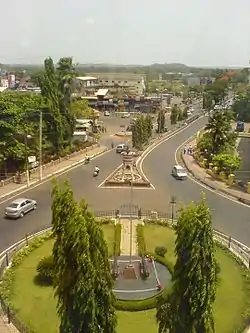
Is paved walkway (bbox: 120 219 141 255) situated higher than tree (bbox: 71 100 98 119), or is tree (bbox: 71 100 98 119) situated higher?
tree (bbox: 71 100 98 119)

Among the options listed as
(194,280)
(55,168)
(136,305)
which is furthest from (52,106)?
(194,280)

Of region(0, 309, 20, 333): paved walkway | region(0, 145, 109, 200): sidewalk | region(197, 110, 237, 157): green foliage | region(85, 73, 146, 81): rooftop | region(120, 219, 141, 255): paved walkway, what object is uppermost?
region(85, 73, 146, 81): rooftop

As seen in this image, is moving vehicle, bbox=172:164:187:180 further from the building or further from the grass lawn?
the building

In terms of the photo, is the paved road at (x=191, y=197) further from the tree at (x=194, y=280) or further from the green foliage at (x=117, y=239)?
the tree at (x=194, y=280)

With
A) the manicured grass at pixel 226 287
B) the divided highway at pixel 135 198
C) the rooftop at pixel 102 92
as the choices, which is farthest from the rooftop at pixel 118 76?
the manicured grass at pixel 226 287

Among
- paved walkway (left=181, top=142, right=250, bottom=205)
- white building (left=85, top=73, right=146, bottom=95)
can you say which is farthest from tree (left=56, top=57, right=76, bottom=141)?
white building (left=85, top=73, right=146, bottom=95)

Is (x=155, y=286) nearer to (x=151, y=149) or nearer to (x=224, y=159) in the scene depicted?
(x=224, y=159)
